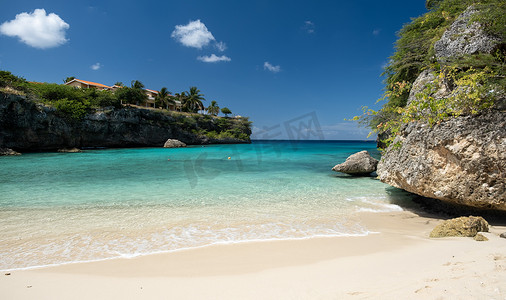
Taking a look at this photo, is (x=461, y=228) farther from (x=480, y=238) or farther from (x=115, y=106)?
(x=115, y=106)

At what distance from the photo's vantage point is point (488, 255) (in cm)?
316

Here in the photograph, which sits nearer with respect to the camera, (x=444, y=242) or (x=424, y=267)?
(x=424, y=267)

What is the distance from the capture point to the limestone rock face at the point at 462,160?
15.5ft

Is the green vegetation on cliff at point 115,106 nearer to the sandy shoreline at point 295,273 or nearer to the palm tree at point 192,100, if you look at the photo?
the palm tree at point 192,100

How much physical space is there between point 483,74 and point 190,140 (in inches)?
2394

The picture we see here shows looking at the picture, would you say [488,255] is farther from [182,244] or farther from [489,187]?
[182,244]

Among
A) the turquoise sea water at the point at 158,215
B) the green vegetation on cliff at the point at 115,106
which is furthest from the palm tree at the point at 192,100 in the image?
the turquoise sea water at the point at 158,215

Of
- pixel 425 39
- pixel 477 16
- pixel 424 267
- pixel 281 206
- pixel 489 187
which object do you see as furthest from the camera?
pixel 425 39

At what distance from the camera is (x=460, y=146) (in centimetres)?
499

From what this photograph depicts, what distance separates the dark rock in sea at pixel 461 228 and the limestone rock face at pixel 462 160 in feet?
2.26

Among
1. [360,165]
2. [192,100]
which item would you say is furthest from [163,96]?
[360,165]

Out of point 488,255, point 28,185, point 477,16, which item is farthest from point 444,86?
point 28,185

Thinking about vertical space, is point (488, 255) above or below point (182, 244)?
above

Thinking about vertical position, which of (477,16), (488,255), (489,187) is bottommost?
(488,255)
